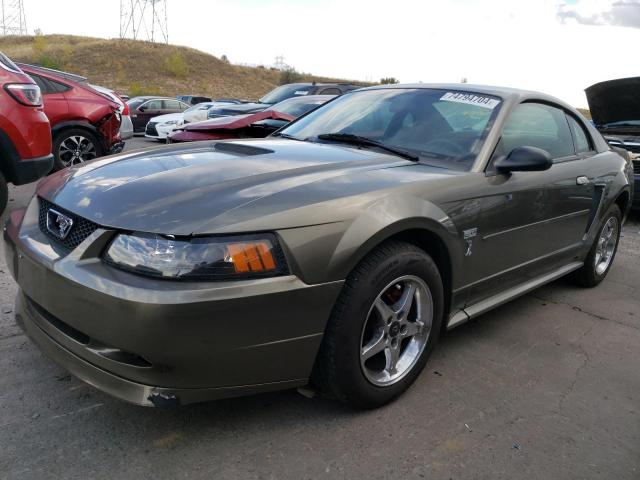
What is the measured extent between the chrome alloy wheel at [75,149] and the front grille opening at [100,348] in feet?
19.0

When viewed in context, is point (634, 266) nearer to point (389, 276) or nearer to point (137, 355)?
point (389, 276)

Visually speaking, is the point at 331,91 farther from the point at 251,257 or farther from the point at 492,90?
the point at 251,257

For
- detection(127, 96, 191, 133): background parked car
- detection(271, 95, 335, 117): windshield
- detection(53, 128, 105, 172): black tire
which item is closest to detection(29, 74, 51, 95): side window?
detection(53, 128, 105, 172): black tire

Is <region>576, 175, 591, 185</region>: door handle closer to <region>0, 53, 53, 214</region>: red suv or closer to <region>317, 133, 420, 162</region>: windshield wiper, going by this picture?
<region>317, 133, 420, 162</region>: windshield wiper

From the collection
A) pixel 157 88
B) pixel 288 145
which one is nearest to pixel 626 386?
pixel 288 145

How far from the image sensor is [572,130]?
386cm

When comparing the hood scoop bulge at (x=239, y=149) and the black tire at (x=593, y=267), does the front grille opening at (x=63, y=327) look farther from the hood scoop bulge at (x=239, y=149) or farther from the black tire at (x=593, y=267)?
the black tire at (x=593, y=267)

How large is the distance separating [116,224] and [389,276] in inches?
44.1

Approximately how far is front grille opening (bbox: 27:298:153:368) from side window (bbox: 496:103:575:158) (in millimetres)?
2168

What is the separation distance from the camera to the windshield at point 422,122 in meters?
2.96

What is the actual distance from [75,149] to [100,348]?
6.18 m

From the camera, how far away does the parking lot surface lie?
6.62 ft

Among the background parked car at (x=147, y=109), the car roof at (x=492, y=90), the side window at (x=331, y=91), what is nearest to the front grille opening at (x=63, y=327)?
the car roof at (x=492, y=90)

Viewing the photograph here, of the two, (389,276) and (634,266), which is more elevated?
(389,276)
